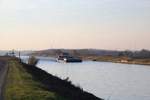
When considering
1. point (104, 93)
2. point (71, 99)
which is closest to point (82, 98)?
point (71, 99)

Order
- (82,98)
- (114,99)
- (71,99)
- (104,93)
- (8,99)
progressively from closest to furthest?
(8,99)
(71,99)
(82,98)
(114,99)
(104,93)

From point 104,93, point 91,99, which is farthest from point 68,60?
point 91,99

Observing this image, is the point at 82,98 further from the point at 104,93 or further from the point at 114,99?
the point at 104,93

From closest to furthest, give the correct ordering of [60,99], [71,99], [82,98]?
[60,99], [71,99], [82,98]

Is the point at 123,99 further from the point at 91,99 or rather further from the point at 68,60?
the point at 68,60

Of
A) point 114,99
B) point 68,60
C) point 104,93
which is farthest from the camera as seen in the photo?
point 68,60

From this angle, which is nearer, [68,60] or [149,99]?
[149,99]

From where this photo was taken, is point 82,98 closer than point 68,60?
→ Yes

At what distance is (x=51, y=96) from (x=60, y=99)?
50cm

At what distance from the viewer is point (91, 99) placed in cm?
3005

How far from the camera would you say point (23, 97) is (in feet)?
71.9

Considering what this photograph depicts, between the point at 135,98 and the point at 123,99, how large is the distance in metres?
1.91

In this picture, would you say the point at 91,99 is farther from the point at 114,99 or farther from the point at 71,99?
the point at 114,99

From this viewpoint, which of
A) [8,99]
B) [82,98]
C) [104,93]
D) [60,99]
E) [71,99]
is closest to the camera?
[8,99]
